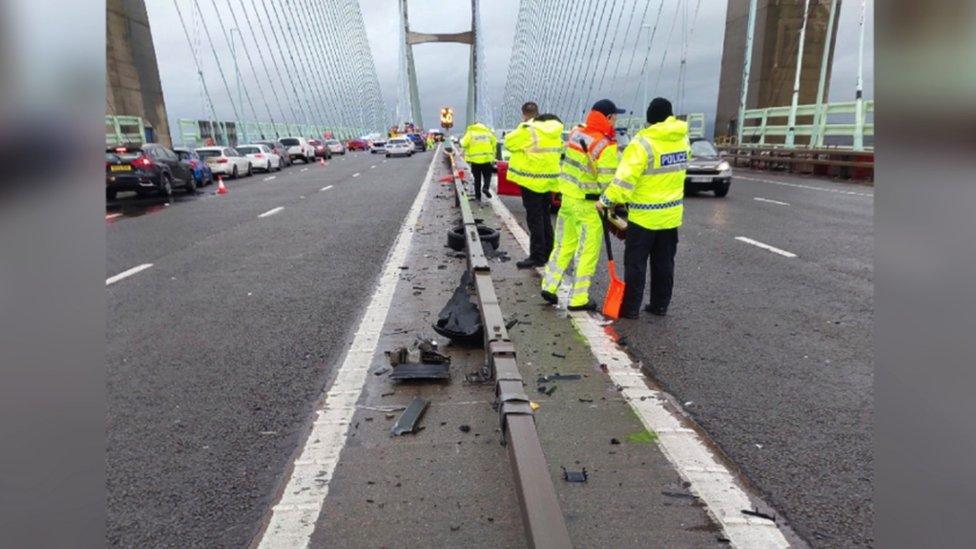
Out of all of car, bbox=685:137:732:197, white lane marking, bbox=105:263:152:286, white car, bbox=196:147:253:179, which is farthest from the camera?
white car, bbox=196:147:253:179

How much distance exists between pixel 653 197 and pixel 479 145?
32.0 feet

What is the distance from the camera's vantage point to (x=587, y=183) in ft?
20.1

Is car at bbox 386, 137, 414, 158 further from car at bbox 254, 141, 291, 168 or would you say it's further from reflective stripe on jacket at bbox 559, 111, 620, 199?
reflective stripe on jacket at bbox 559, 111, 620, 199

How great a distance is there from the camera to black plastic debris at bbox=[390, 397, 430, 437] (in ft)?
12.0

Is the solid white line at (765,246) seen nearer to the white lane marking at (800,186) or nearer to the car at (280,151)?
the white lane marking at (800,186)

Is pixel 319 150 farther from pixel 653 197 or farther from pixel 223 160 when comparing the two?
pixel 653 197

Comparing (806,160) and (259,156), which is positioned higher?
(806,160)

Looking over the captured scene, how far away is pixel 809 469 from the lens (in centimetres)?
324

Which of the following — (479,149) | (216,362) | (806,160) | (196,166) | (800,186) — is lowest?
(216,362)

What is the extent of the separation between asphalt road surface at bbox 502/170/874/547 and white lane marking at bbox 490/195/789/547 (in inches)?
4.6

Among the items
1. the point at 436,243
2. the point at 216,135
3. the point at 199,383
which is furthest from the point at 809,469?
the point at 216,135

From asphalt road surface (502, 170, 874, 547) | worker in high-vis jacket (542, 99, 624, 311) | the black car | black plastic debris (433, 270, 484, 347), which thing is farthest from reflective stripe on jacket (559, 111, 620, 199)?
the black car

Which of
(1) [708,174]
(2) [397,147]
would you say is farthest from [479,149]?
(2) [397,147]
